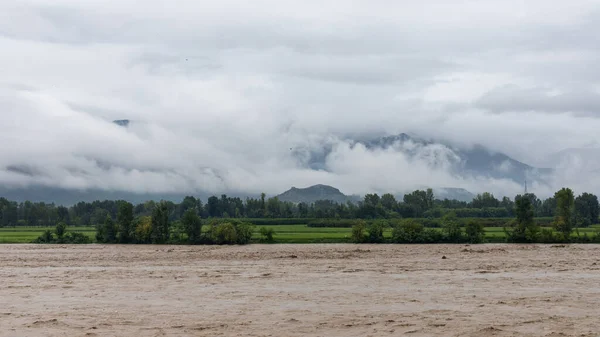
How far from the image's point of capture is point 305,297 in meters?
30.7

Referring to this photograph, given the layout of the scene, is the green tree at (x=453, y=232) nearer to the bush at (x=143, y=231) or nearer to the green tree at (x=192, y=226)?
the green tree at (x=192, y=226)

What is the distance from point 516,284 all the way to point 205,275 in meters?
19.2

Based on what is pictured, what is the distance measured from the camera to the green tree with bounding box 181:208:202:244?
8256 centimetres

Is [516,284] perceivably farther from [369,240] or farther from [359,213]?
[359,213]

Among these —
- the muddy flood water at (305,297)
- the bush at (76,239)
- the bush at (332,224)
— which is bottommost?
the muddy flood water at (305,297)

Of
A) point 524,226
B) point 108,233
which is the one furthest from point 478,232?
point 108,233

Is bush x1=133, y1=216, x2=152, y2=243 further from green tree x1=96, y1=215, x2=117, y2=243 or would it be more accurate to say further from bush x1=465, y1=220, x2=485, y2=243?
bush x1=465, y1=220, x2=485, y2=243

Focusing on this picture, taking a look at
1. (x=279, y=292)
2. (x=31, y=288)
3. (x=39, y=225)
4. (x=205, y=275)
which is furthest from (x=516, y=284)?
(x=39, y=225)

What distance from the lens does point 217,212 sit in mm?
182750

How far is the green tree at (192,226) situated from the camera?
271 feet

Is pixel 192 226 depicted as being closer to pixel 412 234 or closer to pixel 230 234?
pixel 230 234

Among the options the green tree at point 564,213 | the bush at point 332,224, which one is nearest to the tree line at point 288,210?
the bush at point 332,224

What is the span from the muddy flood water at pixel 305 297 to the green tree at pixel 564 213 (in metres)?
29.9

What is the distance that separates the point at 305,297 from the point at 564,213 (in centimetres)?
6388
